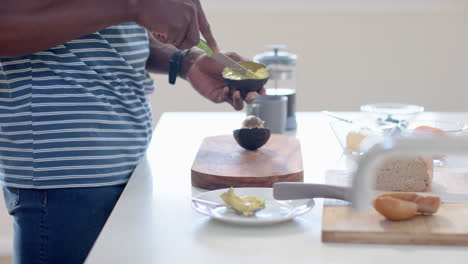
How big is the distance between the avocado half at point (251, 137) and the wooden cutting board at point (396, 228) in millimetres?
395

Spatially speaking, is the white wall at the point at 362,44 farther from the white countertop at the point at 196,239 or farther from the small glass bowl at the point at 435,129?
the white countertop at the point at 196,239

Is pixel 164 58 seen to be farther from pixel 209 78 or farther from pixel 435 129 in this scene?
pixel 435 129

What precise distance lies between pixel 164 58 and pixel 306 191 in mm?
735

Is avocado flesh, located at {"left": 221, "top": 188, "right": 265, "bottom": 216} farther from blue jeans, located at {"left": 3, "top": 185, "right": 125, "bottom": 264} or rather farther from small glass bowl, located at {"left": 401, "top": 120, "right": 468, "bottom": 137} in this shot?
small glass bowl, located at {"left": 401, "top": 120, "right": 468, "bottom": 137}

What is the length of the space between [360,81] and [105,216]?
203cm

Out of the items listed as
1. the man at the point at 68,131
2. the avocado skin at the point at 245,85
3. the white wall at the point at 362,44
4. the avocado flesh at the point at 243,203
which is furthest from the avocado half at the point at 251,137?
the white wall at the point at 362,44

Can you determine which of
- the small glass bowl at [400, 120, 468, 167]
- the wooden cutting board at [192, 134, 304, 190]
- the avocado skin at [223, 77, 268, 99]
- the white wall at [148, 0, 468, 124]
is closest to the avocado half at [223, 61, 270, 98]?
the avocado skin at [223, 77, 268, 99]

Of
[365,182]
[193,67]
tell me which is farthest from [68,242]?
[365,182]

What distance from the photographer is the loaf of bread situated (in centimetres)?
136

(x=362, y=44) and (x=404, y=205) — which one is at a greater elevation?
(x=404, y=205)

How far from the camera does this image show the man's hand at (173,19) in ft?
4.28

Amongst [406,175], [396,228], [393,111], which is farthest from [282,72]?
[396,228]

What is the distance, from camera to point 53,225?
1393 millimetres

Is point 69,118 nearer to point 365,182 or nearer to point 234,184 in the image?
point 234,184
